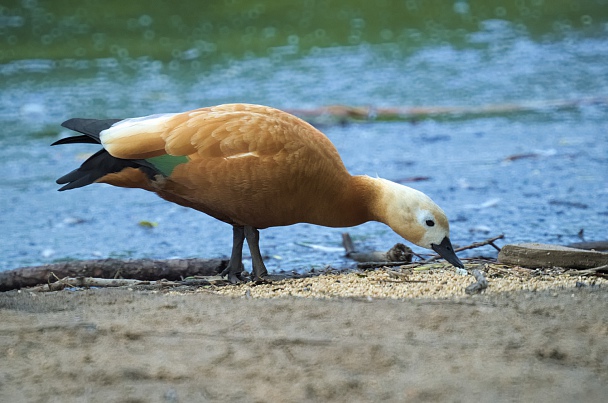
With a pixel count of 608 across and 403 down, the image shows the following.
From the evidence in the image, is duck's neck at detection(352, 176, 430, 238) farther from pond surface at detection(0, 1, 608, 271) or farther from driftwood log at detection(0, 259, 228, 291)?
driftwood log at detection(0, 259, 228, 291)

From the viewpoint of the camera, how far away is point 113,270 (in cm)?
509

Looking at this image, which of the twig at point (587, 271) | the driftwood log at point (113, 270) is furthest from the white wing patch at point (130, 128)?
the twig at point (587, 271)

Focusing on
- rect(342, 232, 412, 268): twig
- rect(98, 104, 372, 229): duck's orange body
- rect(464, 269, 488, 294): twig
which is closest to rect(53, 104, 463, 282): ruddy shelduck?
rect(98, 104, 372, 229): duck's orange body

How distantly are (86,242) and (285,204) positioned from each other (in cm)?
237

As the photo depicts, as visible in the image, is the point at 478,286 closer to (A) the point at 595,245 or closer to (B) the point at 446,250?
(B) the point at 446,250

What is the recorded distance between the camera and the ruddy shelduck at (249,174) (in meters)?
4.77

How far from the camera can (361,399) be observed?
3.05m

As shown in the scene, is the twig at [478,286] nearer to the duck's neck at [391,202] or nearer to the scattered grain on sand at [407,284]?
the scattered grain on sand at [407,284]

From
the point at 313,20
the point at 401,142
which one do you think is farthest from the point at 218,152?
the point at 313,20

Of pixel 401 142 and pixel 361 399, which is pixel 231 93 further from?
pixel 361 399

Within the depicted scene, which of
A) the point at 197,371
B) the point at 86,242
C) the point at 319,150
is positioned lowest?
the point at 86,242

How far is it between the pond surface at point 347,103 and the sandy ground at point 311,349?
1.92m

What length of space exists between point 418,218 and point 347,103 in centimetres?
546

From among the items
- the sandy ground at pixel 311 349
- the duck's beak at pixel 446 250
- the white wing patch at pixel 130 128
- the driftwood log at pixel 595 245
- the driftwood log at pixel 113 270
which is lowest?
the driftwood log at pixel 595 245
